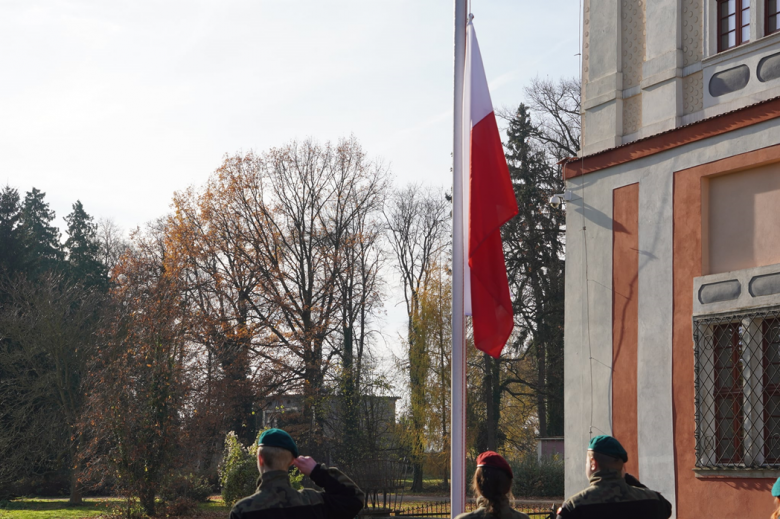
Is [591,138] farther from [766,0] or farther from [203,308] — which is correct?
[203,308]

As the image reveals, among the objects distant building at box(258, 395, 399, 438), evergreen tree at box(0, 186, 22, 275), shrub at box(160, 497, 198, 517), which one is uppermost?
evergreen tree at box(0, 186, 22, 275)

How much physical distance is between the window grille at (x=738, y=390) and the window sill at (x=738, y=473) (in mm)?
58

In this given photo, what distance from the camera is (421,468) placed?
140 ft

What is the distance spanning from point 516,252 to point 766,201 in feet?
94.3

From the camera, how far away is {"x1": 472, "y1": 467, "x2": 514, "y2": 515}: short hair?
4395 mm

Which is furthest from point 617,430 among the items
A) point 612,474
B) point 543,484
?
point 543,484

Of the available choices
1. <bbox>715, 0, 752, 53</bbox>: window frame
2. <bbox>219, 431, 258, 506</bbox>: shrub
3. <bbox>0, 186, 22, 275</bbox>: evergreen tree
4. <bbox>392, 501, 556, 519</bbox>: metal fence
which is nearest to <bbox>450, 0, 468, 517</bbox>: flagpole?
<bbox>715, 0, 752, 53</bbox>: window frame

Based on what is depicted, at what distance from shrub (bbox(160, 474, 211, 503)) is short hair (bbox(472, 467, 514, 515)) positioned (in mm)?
22085

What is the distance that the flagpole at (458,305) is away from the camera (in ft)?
25.5

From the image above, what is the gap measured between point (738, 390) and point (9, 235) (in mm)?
41937

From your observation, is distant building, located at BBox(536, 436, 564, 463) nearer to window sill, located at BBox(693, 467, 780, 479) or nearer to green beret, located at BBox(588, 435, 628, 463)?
window sill, located at BBox(693, 467, 780, 479)

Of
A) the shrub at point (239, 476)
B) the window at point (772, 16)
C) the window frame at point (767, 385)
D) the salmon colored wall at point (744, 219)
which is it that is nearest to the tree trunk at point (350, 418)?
the shrub at point (239, 476)

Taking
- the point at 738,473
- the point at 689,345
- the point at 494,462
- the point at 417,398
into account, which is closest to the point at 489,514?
the point at 494,462

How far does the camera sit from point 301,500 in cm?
451
